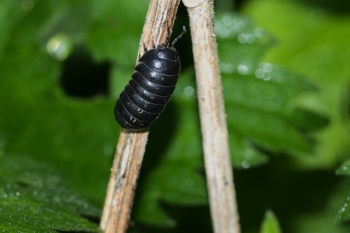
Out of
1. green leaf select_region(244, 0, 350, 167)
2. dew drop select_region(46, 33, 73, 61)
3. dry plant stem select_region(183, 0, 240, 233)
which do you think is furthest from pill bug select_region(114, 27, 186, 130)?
green leaf select_region(244, 0, 350, 167)

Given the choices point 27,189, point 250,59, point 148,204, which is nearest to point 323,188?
point 250,59

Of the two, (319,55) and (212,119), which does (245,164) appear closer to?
(212,119)

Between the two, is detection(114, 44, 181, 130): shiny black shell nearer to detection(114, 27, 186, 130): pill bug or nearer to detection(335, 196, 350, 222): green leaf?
Result: detection(114, 27, 186, 130): pill bug

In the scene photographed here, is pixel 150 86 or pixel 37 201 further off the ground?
pixel 150 86

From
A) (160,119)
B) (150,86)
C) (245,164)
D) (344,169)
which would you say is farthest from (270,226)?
(160,119)

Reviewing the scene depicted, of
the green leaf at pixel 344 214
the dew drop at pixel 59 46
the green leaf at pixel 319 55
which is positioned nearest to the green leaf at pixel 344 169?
the green leaf at pixel 344 214

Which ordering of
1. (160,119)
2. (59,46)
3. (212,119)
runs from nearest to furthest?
(212,119)
(160,119)
(59,46)

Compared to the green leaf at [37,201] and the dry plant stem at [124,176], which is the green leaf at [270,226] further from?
the green leaf at [37,201]

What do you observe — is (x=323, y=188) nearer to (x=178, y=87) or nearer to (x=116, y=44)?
(x=178, y=87)
